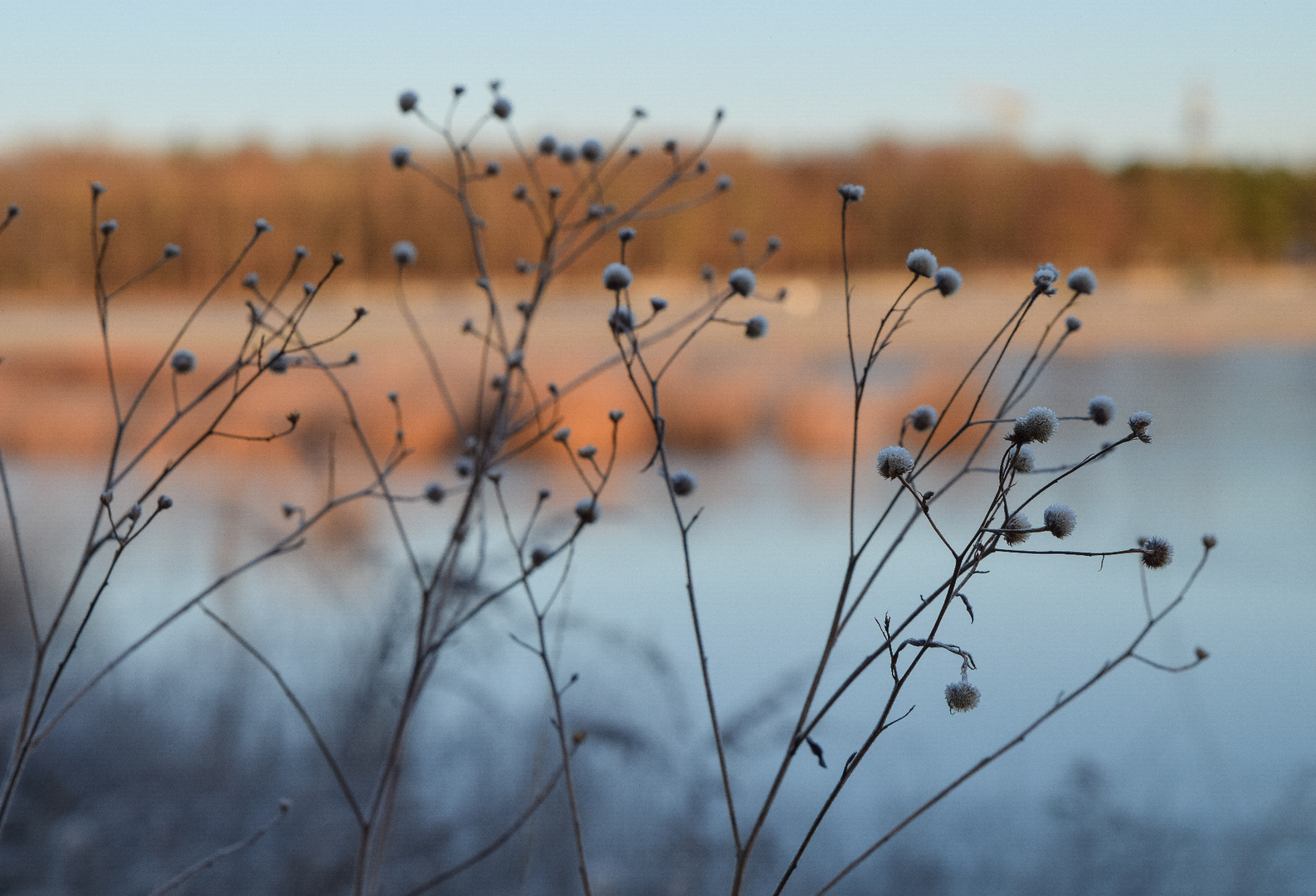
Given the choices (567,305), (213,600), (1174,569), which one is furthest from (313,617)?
(567,305)

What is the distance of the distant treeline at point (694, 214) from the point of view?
25.5 m

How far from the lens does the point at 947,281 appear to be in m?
0.87

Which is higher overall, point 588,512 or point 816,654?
point 588,512

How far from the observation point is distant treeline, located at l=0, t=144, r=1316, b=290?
83.6 feet

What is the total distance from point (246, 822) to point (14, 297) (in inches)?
895

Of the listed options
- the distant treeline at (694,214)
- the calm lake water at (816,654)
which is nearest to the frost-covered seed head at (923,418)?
the calm lake water at (816,654)

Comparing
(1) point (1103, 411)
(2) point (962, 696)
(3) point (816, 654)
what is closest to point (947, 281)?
(1) point (1103, 411)

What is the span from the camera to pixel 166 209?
27.2 metres

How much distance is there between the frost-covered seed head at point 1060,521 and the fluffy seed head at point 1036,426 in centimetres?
5

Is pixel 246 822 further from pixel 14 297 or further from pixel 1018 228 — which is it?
pixel 1018 228

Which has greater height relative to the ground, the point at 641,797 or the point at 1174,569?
the point at 641,797

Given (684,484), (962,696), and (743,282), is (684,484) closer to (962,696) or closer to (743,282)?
(743,282)

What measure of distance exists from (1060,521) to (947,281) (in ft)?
0.75

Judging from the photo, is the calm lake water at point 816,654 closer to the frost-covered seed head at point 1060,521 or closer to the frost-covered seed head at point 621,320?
the frost-covered seed head at point 621,320
